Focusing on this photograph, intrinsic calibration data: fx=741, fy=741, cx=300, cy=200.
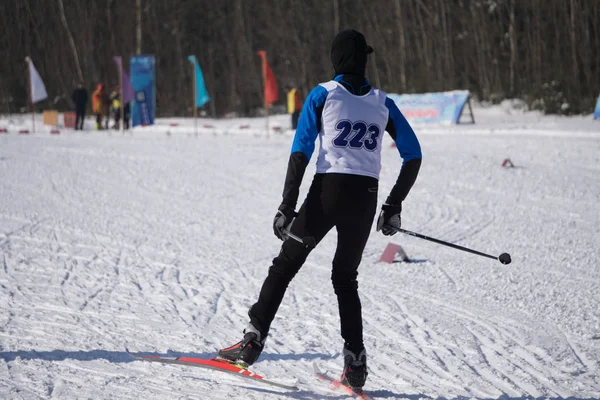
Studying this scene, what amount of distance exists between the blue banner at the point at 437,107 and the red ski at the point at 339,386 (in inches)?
666

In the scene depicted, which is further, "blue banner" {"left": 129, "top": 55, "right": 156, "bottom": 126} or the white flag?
the white flag

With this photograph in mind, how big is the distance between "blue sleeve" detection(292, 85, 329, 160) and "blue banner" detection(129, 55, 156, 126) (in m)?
19.2

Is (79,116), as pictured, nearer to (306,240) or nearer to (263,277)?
(263,277)

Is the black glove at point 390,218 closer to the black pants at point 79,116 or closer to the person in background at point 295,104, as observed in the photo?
the person in background at point 295,104

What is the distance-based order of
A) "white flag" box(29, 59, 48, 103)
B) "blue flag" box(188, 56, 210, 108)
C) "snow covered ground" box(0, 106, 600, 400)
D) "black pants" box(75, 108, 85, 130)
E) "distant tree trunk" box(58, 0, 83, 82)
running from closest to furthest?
"snow covered ground" box(0, 106, 600, 400) → "blue flag" box(188, 56, 210, 108) → "white flag" box(29, 59, 48, 103) → "black pants" box(75, 108, 85, 130) → "distant tree trunk" box(58, 0, 83, 82)

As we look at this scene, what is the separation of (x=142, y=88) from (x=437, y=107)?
8.74 m

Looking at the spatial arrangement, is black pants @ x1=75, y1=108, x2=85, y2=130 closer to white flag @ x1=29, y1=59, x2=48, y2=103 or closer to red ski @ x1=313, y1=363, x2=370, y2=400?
white flag @ x1=29, y1=59, x2=48, y2=103

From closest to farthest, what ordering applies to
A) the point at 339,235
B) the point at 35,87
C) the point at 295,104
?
1. the point at 339,235
2. the point at 295,104
3. the point at 35,87

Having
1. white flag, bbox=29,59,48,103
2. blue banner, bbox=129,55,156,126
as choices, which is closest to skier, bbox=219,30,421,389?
blue banner, bbox=129,55,156,126

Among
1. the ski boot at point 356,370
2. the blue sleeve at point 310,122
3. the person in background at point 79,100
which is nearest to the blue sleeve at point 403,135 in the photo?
the blue sleeve at point 310,122

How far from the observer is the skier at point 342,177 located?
366 centimetres

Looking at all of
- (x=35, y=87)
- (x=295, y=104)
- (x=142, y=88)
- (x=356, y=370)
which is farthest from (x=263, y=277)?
(x=35, y=87)

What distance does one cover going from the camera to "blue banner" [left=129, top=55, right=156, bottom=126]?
22.0 meters

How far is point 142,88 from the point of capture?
22.2 metres
